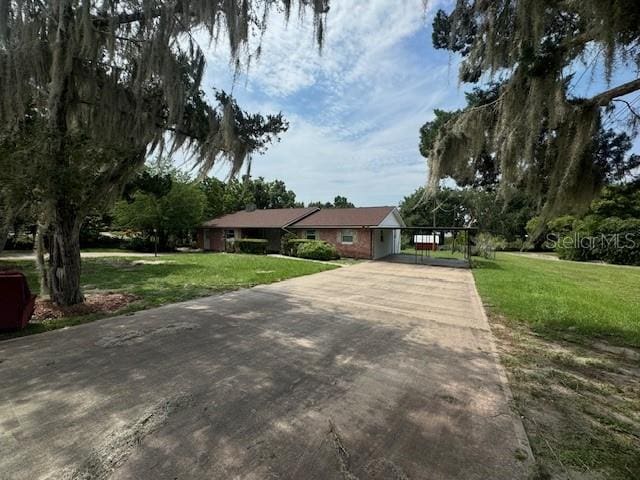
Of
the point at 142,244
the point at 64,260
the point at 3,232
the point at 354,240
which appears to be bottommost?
the point at 142,244

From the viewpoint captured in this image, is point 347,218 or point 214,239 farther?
point 214,239

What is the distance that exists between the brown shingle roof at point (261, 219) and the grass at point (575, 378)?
1801cm

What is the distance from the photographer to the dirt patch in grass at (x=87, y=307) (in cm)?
607

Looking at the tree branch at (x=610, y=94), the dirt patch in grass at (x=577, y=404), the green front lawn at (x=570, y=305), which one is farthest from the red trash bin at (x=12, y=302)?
the green front lawn at (x=570, y=305)

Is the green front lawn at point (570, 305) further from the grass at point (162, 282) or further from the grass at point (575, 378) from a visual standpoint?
the grass at point (162, 282)

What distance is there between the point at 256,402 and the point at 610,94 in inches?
210

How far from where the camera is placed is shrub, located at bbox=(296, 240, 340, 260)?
19228 millimetres

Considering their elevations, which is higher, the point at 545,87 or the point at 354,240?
the point at 545,87

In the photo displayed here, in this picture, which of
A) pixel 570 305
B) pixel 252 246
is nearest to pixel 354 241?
pixel 252 246

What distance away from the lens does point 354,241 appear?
20.8 meters

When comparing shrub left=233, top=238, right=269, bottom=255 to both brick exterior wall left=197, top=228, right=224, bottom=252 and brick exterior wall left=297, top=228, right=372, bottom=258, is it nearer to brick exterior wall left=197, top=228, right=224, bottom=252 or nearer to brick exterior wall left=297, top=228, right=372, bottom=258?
brick exterior wall left=197, top=228, right=224, bottom=252

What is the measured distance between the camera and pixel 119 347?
14.9 feet

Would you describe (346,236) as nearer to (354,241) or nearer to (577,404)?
(354,241)

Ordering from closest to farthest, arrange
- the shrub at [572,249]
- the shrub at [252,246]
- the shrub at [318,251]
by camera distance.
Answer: the shrub at [318,251] → the shrub at [252,246] → the shrub at [572,249]
